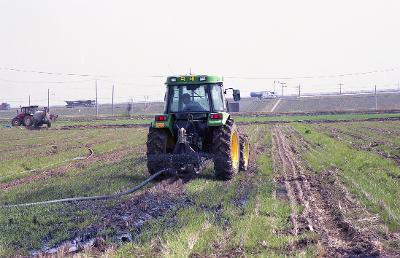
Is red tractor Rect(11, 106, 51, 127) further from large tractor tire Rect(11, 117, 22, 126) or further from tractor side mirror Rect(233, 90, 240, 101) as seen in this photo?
tractor side mirror Rect(233, 90, 240, 101)

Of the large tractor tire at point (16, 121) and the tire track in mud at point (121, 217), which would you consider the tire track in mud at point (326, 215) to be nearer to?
the tire track in mud at point (121, 217)

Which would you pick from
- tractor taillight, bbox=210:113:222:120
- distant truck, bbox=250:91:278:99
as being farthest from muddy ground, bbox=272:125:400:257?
distant truck, bbox=250:91:278:99

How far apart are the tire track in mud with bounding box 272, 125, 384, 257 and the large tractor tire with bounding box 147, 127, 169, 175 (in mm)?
2796

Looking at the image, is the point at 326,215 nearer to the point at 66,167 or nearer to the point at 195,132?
the point at 195,132

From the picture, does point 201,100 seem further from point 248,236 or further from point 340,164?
point 248,236

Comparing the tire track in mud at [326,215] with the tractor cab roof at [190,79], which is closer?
the tire track in mud at [326,215]

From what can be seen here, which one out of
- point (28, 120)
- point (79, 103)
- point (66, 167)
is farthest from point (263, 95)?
point (66, 167)

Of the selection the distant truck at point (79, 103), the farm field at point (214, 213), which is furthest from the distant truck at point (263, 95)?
the farm field at point (214, 213)

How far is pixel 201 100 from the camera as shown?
14.4m

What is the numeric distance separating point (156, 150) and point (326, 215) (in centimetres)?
554

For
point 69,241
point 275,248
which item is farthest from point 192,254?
point 69,241

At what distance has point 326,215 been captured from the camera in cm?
918

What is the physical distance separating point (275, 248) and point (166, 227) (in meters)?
1.82

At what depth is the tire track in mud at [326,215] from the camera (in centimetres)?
704
